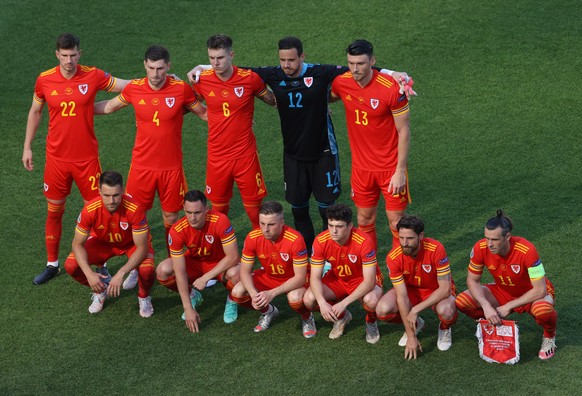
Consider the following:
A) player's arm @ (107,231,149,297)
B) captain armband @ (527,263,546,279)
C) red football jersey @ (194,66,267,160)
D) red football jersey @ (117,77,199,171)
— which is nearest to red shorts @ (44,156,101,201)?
red football jersey @ (117,77,199,171)

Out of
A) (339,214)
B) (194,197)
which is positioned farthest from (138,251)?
(339,214)

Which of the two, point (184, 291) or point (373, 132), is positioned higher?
point (373, 132)

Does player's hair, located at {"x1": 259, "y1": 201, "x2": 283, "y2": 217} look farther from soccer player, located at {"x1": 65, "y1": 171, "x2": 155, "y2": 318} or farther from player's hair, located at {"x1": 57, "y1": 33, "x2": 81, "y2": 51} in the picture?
player's hair, located at {"x1": 57, "y1": 33, "x2": 81, "y2": 51}

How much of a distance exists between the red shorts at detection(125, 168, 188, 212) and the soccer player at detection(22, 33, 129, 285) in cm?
41

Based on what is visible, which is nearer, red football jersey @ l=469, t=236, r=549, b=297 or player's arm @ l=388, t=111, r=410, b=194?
red football jersey @ l=469, t=236, r=549, b=297

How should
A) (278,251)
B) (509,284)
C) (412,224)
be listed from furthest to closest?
(278,251)
(509,284)
(412,224)

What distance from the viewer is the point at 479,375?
8.52m

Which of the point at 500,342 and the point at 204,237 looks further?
the point at 204,237

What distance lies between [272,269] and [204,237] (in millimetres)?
679

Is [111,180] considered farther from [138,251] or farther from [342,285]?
[342,285]

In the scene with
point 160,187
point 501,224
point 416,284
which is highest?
point 501,224

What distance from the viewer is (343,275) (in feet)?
30.2

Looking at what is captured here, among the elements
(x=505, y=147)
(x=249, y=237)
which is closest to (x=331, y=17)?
(x=505, y=147)

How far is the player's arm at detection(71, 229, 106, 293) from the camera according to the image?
943cm
